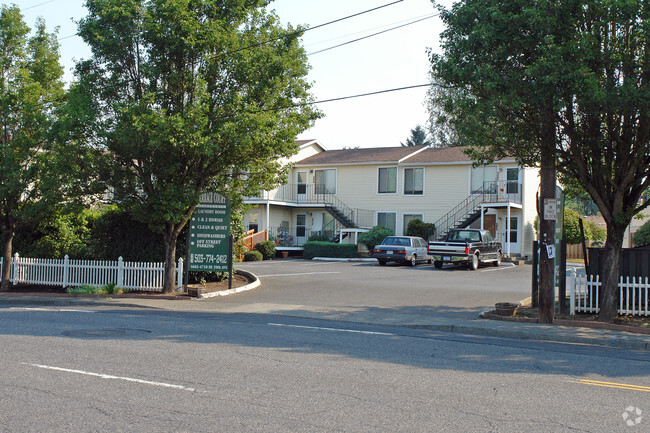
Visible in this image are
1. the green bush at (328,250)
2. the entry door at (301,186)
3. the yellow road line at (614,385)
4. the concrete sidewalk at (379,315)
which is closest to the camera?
the yellow road line at (614,385)

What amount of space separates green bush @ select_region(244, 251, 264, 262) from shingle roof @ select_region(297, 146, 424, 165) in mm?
9862

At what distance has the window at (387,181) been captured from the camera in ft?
134

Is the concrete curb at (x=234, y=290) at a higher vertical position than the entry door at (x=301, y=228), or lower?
lower

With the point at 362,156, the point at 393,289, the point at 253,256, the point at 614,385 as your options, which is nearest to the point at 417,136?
the point at 362,156

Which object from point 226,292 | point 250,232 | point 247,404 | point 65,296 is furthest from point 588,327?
Result: point 250,232

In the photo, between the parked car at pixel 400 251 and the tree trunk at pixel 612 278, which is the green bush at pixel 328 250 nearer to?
the parked car at pixel 400 251

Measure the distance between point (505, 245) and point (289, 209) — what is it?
615 inches

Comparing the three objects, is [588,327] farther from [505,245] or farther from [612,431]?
[505,245]

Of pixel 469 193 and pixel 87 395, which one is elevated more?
pixel 469 193

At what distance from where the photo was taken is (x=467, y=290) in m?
19.9

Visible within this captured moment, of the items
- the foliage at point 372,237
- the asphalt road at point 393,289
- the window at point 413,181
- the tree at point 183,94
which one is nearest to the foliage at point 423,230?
the foliage at point 372,237

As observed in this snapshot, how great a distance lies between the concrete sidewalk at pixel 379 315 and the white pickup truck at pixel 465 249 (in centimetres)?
1374

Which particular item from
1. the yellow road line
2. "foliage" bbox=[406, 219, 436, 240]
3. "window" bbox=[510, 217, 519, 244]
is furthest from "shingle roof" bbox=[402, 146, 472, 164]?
the yellow road line

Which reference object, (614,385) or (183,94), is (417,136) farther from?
(614,385)
